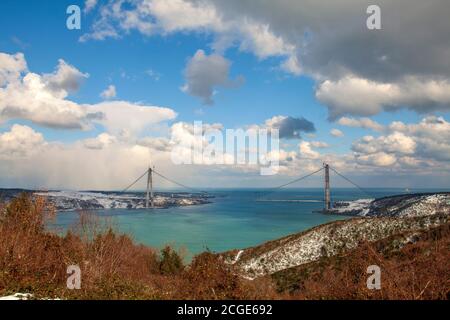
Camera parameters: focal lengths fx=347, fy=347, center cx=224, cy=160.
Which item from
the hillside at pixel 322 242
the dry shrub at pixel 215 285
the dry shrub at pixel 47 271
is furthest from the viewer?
the hillside at pixel 322 242

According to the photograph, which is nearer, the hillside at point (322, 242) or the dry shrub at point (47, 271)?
the dry shrub at point (47, 271)

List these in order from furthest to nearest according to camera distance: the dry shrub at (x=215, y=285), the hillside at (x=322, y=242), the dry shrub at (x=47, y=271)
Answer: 1. the hillside at (x=322, y=242)
2. the dry shrub at (x=47, y=271)
3. the dry shrub at (x=215, y=285)

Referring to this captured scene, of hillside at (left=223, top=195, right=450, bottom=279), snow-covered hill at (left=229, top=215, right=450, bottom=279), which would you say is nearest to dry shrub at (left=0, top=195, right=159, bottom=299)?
hillside at (left=223, top=195, right=450, bottom=279)

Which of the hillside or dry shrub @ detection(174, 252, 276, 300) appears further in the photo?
the hillside

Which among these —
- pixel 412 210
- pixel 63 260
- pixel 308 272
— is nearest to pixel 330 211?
pixel 412 210

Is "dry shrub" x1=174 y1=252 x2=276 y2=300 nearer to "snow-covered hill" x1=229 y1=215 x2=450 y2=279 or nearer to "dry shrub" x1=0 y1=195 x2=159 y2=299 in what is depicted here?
"dry shrub" x1=0 y1=195 x2=159 y2=299

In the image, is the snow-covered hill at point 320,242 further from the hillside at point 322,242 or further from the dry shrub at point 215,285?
the dry shrub at point 215,285

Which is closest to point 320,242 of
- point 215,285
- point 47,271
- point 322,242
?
point 322,242

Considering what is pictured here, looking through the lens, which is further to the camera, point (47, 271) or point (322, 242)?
point (322, 242)

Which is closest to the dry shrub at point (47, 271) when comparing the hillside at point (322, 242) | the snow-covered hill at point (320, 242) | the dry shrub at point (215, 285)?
the dry shrub at point (215, 285)

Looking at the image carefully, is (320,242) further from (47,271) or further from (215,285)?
(47,271)
